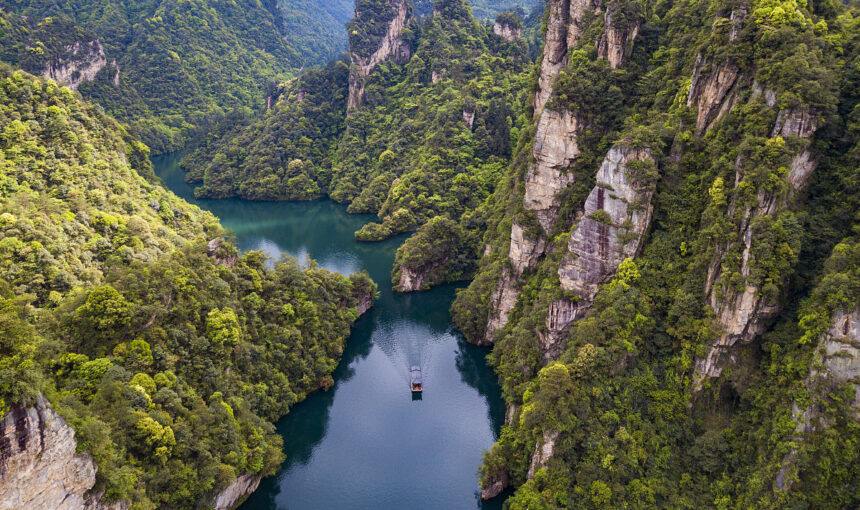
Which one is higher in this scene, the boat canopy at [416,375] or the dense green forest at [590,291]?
the dense green forest at [590,291]

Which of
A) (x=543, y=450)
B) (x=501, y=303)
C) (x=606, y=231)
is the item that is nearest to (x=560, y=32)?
(x=606, y=231)

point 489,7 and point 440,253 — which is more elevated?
point 489,7

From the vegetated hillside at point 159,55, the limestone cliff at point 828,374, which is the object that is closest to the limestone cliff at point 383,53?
the vegetated hillside at point 159,55

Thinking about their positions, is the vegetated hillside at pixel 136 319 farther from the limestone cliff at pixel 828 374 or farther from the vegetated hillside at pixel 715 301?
the limestone cliff at pixel 828 374

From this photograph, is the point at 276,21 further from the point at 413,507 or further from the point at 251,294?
the point at 413,507

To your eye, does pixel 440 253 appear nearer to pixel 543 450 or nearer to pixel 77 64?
pixel 543 450

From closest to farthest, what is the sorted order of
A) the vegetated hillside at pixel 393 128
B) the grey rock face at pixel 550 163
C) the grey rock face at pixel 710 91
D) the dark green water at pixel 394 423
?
the grey rock face at pixel 710 91, the dark green water at pixel 394 423, the grey rock face at pixel 550 163, the vegetated hillside at pixel 393 128

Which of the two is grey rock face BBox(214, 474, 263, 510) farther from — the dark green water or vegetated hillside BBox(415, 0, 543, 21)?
vegetated hillside BBox(415, 0, 543, 21)
